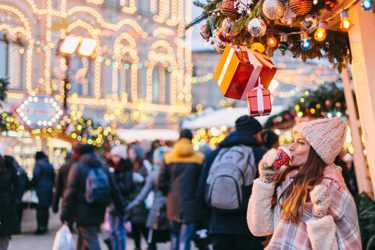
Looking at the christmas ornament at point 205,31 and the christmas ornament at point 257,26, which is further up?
the christmas ornament at point 205,31

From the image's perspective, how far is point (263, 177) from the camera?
3428mm

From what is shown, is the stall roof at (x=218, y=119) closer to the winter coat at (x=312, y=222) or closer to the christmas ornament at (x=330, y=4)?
the christmas ornament at (x=330, y=4)

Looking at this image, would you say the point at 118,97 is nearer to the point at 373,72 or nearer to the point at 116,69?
the point at 116,69

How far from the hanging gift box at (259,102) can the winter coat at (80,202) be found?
372 cm

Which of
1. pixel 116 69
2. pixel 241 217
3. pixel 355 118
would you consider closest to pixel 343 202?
pixel 241 217

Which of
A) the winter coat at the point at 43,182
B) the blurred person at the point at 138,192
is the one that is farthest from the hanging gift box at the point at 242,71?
the winter coat at the point at 43,182

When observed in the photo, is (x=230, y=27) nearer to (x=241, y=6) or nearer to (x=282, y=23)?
(x=241, y=6)

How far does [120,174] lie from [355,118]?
13.9 ft

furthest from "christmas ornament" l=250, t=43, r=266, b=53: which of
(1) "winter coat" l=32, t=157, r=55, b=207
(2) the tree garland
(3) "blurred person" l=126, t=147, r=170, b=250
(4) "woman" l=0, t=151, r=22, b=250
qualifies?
(1) "winter coat" l=32, t=157, r=55, b=207

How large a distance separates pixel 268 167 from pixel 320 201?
1.33ft

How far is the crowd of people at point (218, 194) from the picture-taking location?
10.6 ft

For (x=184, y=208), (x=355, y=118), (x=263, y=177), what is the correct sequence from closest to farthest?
(x=263, y=177)
(x=355, y=118)
(x=184, y=208)

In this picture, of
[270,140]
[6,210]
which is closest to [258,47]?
[270,140]

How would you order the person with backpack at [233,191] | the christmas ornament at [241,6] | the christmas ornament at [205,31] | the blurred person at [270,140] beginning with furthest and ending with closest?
the blurred person at [270,140] < the person with backpack at [233,191] < the christmas ornament at [205,31] < the christmas ornament at [241,6]
